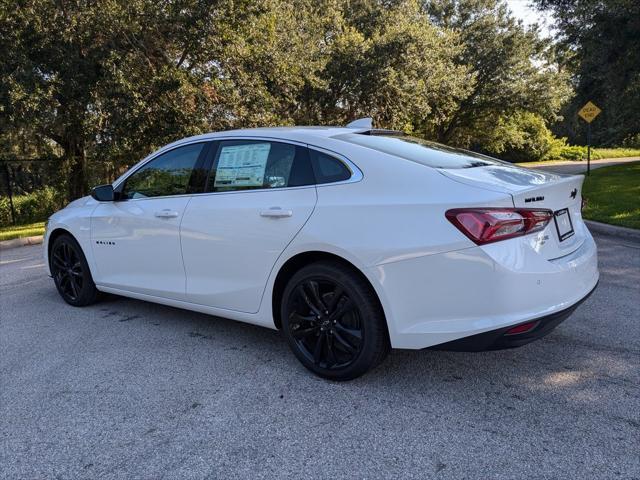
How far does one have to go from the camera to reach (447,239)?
2809mm

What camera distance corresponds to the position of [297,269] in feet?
11.4

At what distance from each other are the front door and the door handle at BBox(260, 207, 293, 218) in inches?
34.4

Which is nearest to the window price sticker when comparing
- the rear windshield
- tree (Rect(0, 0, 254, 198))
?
the rear windshield

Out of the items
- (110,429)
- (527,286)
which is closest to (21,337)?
(110,429)

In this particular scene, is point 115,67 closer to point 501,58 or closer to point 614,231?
point 614,231

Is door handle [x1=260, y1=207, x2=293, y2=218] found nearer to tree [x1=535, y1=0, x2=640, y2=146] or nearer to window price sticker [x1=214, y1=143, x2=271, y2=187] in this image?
window price sticker [x1=214, y1=143, x2=271, y2=187]

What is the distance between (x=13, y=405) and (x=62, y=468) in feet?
3.01

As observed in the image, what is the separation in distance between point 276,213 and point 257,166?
510 millimetres

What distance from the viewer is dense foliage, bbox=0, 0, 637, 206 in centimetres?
1217

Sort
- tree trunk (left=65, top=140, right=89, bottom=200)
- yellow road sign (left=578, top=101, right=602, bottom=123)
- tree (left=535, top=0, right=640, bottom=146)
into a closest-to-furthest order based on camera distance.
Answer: tree (left=535, top=0, right=640, bottom=146) → tree trunk (left=65, top=140, right=89, bottom=200) → yellow road sign (left=578, top=101, right=602, bottom=123)

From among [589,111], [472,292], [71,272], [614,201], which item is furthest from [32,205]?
[589,111]

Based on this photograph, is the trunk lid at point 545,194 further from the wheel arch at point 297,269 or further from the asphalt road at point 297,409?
the asphalt road at point 297,409

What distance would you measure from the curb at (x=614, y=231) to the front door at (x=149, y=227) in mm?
7499

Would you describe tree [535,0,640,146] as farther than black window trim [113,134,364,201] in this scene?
Yes
